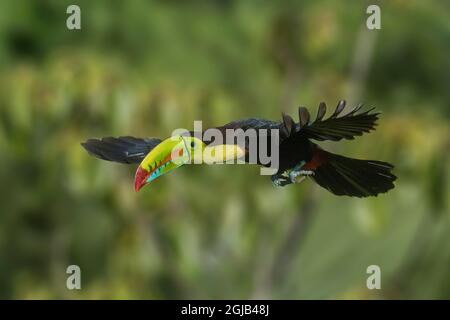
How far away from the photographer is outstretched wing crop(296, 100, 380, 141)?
0.26m

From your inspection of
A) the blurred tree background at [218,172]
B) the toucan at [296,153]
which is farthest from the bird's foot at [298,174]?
the blurred tree background at [218,172]

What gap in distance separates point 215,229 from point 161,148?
2.22m

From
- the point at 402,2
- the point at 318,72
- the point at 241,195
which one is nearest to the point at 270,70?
the point at 318,72

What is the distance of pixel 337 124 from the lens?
0.26m

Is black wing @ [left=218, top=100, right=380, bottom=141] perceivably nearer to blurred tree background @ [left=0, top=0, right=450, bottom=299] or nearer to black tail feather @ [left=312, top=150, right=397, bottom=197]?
black tail feather @ [left=312, top=150, right=397, bottom=197]

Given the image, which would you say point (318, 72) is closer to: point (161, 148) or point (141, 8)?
point (141, 8)

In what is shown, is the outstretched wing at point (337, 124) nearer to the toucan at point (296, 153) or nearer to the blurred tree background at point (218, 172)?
the toucan at point (296, 153)

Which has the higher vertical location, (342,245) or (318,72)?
(318,72)

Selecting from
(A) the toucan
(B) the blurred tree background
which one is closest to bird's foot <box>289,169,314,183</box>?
(A) the toucan

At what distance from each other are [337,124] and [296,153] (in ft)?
0.06

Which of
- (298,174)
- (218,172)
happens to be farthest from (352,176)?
(218,172)

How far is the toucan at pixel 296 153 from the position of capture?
0.84 feet

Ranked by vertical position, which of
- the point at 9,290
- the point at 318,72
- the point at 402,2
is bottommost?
the point at 9,290

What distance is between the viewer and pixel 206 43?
289 cm
